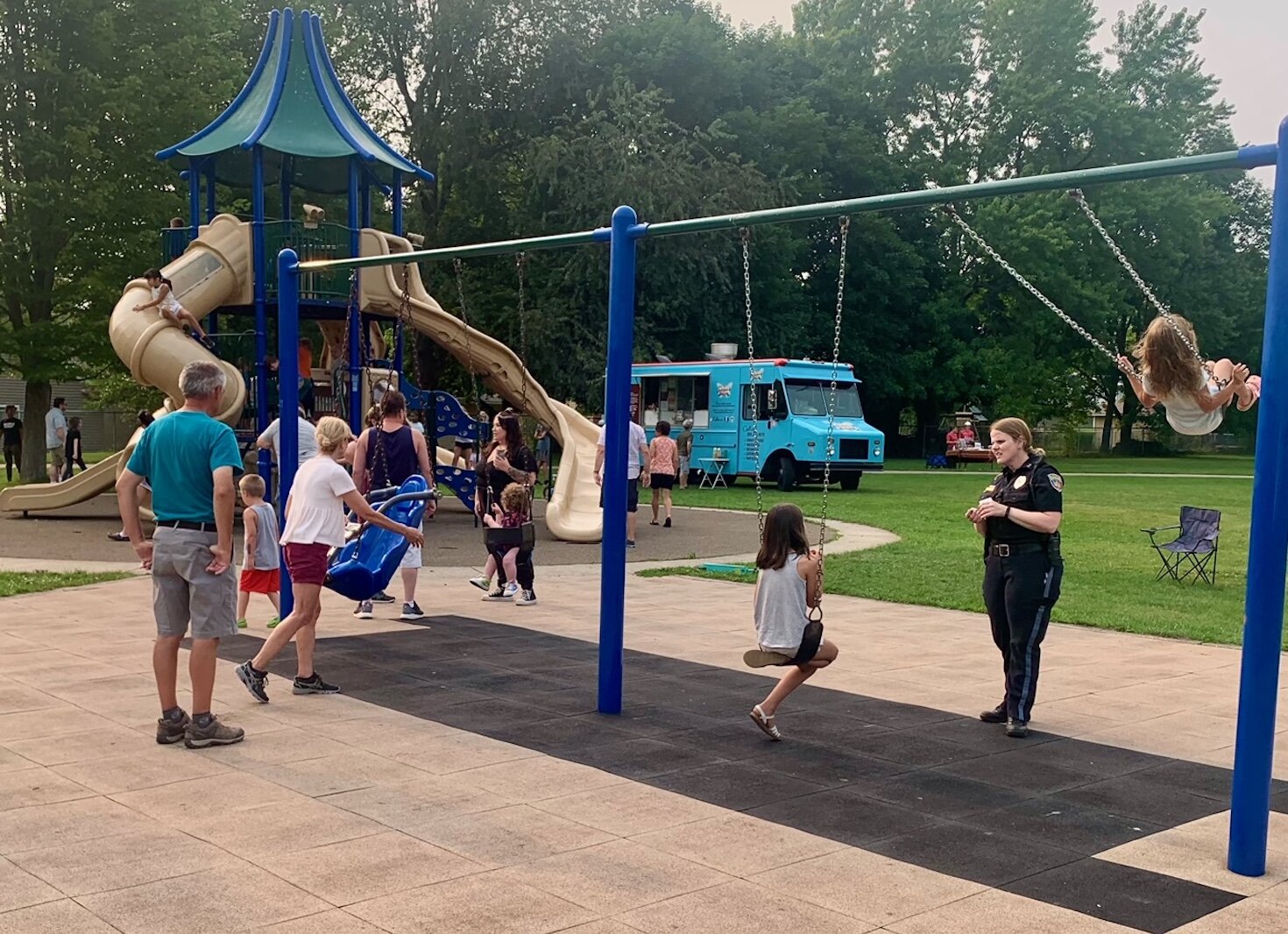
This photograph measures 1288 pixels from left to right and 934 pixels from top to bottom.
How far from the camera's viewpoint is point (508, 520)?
11.4 meters

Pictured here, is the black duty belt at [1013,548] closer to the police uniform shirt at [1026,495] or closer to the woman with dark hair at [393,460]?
the police uniform shirt at [1026,495]

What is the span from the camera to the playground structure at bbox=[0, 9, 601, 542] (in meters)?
17.3

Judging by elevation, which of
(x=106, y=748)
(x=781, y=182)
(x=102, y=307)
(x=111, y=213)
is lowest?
(x=106, y=748)

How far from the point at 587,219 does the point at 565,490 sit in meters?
18.5

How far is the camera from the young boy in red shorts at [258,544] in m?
9.02

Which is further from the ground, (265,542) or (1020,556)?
(1020,556)

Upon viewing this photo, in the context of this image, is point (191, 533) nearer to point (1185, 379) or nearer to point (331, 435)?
point (331, 435)

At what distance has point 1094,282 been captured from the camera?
4753 cm

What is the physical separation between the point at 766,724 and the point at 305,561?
9.42 feet

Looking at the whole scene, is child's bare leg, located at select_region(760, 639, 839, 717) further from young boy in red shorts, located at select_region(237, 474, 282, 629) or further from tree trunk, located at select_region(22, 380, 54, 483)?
tree trunk, located at select_region(22, 380, 54, 483)

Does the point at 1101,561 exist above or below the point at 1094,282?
below

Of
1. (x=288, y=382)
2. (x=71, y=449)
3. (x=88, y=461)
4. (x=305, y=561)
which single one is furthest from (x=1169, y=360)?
(x=88, y=461)

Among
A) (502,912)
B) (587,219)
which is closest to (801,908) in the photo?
(502,912)

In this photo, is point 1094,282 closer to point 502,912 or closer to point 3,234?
point 3,234
